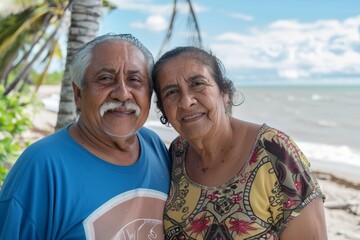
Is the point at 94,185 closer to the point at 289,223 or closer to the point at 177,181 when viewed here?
the point at 177,181

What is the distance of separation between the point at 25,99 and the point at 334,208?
5.48 meters

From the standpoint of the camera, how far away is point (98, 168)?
2361 mm

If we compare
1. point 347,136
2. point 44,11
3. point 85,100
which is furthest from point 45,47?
point 347,136

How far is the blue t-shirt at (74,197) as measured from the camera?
2.04 meters

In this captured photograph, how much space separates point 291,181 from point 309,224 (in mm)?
220

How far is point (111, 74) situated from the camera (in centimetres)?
246

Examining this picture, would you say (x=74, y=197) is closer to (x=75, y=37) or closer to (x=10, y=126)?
(x=10, y=126)

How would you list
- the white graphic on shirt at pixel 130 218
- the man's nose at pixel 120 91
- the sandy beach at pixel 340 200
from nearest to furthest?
1. the white graphic on shirt at pixel 130 218
2. the man's nose at pixel 120 91
3. the sandy beach at pixel 340 200

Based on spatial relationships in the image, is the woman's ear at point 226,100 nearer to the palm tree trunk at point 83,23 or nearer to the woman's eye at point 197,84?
the woman's eye at point 197,84

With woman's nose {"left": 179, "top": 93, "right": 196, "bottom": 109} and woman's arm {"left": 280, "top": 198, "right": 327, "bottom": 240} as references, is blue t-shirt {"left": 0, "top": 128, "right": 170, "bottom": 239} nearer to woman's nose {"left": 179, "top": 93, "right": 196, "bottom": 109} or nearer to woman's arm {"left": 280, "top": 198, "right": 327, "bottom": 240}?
woman's nose {"left": 179, "top": 93, "right": 196, "bottom": 109}

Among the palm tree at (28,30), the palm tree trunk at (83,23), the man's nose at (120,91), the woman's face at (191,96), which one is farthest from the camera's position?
the palm tree at (28,30)

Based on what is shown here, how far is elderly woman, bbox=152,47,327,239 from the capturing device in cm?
229

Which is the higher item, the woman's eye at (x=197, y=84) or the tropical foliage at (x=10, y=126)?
the woman's eye at (x=197, y=84)

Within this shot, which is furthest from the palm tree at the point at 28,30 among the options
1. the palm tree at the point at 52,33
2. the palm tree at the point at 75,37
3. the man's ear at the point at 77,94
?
the man's ear at the point at 77,94
